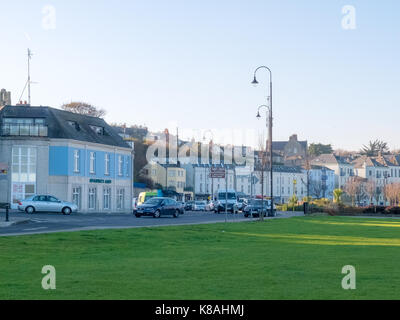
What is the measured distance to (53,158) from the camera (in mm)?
66938

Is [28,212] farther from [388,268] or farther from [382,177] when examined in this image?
[382,177]

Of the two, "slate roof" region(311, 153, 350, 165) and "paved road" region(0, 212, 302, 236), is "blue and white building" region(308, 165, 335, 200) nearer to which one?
"slate roof" region(311, 153, 350, 165)

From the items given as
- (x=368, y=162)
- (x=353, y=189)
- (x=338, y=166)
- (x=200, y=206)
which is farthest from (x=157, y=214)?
(x=368, y=162)

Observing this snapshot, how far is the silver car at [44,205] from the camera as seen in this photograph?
56.6 meters

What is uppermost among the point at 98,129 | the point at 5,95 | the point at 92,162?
the point at 5,95

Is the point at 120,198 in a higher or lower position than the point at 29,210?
higher

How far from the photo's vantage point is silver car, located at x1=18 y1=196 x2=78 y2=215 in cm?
5656

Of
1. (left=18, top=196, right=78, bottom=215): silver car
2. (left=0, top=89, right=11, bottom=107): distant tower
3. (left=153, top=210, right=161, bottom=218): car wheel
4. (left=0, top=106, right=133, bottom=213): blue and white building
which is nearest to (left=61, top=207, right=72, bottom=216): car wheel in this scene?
(left=18, top=196, right=78, bottom=215): silver car

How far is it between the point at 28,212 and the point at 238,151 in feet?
328

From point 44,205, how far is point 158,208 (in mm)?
9845

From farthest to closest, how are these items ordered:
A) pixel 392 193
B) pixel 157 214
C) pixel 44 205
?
1. pixel 392 193
2. pixel 44 205
3. pixel 157 214

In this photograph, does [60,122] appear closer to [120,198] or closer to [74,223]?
[120,198]

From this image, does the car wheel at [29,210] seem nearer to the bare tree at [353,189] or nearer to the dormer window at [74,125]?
the dormer window at [74,125]
